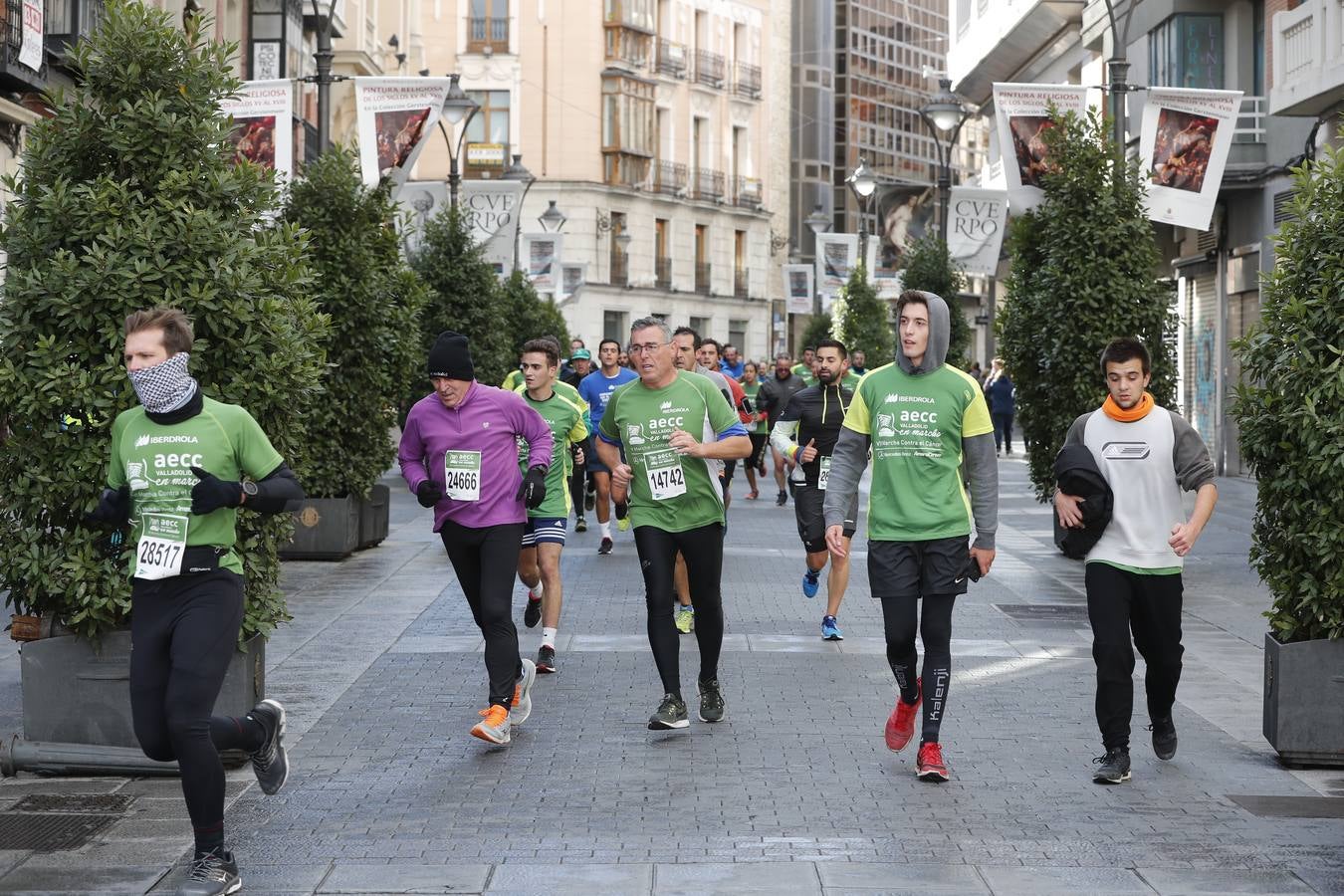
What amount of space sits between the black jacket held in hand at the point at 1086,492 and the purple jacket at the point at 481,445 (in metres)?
2.45

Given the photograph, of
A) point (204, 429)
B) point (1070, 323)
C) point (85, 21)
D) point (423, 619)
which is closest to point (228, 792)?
point (204, 429)

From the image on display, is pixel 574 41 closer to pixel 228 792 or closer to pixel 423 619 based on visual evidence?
pixel 423 619

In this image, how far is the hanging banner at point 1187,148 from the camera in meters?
19.3

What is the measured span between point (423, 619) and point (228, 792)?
551cm

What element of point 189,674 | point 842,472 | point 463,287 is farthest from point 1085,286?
point 463,287

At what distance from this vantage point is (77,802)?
7.41 meters

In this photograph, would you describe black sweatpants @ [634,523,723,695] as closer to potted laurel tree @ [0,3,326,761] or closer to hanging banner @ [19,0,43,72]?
potted laurel tree @ [0,3,326,761]

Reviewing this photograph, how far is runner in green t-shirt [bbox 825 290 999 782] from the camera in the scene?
8.06 metres

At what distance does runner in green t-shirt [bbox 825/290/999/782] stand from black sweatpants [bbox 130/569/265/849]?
2785mm

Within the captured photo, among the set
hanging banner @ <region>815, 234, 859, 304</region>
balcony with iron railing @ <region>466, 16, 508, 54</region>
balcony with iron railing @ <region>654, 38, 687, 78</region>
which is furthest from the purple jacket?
balcony with iron railing @ <region>654, 38, 687, 78</region>

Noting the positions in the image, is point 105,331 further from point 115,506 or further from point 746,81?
point 746,81

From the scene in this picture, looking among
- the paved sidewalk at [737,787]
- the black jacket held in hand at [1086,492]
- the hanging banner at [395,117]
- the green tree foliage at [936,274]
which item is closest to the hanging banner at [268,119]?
→ the hanging banner at [395,117]

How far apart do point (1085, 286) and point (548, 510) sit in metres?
7.75

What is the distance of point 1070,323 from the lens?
693 inches
